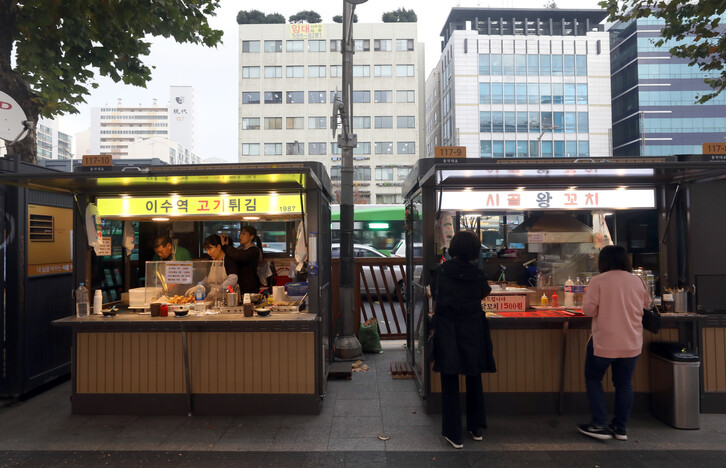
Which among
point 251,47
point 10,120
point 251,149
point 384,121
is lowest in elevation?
point 10,120

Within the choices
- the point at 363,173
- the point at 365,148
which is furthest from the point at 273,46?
the point at 363,173

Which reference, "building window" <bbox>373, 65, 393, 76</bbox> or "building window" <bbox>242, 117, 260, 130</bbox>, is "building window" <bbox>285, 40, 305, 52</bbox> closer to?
"building window" <bbox>373, 65, 393, 76</bbox>

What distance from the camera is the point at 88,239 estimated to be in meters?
5.47

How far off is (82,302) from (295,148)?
47.2m

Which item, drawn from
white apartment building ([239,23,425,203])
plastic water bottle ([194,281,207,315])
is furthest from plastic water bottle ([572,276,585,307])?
white apartment building ([239,23,425,203])

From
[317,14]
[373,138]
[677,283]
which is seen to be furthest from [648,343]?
[317,14]

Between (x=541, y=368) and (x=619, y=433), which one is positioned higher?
(x=541, y=368)

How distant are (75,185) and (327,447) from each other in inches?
171

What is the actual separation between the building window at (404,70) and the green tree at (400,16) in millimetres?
7305

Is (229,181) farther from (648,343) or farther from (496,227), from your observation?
(648,343)

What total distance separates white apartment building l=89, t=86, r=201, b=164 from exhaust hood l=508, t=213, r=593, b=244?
141718mm

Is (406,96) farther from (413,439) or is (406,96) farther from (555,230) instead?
(413,439)

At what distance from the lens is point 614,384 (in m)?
4.25

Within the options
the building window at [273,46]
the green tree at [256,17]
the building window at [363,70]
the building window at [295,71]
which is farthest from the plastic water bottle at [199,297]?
the green tree at [256,17]
